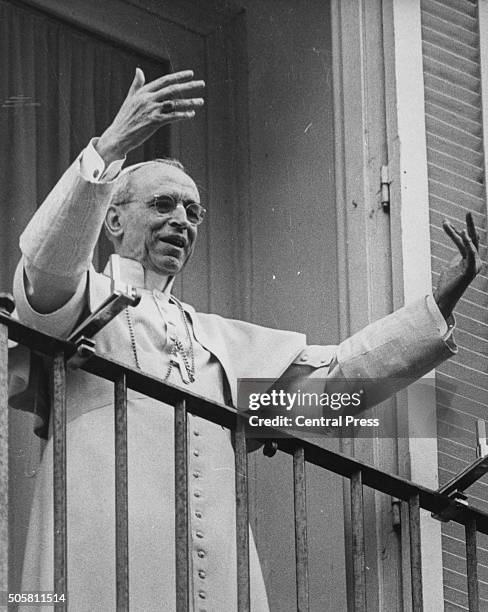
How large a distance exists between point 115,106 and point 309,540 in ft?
4.61

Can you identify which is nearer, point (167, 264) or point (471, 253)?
point (471, 253)

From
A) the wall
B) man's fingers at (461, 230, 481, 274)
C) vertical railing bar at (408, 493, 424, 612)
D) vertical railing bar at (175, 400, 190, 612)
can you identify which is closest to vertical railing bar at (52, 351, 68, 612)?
vertical railing bar at (175, 400, 190, 612)

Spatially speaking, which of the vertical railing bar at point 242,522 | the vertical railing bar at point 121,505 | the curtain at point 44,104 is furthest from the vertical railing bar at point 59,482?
the curtain at point 44,104

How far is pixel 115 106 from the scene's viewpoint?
20.7ft

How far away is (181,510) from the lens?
473 cm

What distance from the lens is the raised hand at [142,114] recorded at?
4.81 meters

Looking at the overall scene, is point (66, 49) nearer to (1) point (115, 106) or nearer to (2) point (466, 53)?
(1) point (115, 106)

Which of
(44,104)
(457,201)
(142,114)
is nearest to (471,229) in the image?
(457,201)

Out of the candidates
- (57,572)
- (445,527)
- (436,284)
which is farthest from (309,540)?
(57,572)

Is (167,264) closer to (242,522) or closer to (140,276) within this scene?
(140,276)

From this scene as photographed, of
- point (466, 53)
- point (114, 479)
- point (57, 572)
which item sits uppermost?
point (466, 53)

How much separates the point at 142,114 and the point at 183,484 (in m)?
0.77

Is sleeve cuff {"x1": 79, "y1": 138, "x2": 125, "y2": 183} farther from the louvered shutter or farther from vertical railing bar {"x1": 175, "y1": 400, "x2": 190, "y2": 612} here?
the louvered shutter

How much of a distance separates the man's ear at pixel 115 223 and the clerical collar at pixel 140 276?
Answer: 66 mm
